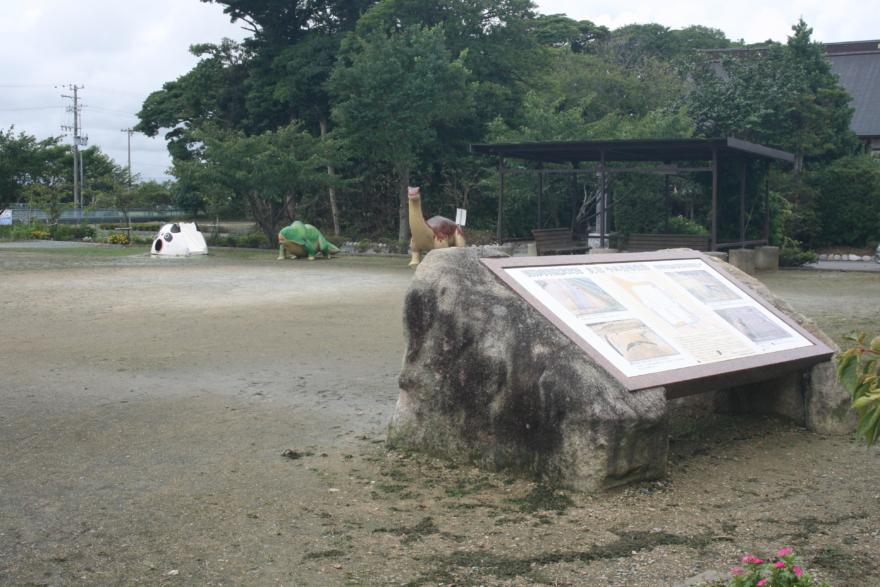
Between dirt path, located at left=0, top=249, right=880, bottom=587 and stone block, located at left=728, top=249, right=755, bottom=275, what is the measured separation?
11.6 meters

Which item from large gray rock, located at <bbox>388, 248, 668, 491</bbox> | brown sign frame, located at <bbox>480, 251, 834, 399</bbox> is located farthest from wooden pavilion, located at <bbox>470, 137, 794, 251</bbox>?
large gray rock, located at <bbox>388, 248, 668, 491</bbox>

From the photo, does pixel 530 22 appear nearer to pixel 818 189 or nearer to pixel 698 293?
pixel 818 189

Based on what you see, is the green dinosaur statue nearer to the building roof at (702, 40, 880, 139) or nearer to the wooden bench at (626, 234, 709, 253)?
the wooden bench at (626, 234, 709, 253)

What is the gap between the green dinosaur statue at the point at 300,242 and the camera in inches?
829

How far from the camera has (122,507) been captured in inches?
150

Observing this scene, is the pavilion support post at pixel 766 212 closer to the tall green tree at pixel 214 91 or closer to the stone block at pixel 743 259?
the stone block at pixel 743 259

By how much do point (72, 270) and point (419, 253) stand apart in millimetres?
7587

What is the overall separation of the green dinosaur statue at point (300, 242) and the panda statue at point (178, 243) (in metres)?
2.58

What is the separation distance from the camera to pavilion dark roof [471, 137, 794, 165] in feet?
52.1

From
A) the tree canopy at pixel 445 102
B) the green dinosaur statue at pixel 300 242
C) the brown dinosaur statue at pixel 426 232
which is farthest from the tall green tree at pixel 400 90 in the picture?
the brown dinosaur statue at pixel 426 232

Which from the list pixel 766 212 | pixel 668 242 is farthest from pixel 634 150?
pixel 766 212

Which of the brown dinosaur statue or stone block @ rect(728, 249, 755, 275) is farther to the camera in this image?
the brown dinosaur statue

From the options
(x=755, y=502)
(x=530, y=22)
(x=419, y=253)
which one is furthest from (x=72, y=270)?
(x=530, y=22)

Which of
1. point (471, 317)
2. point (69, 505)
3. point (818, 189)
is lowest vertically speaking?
point (69, 505)
